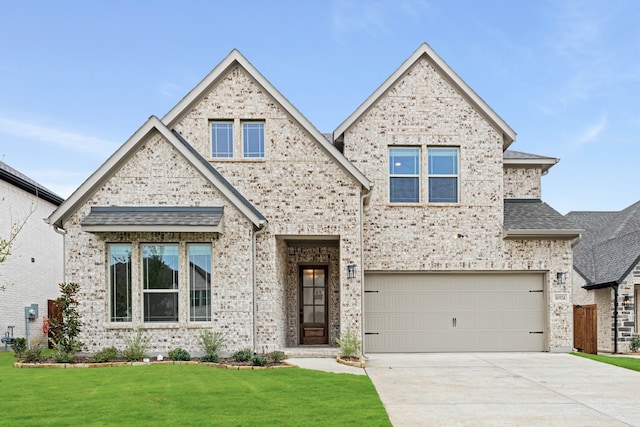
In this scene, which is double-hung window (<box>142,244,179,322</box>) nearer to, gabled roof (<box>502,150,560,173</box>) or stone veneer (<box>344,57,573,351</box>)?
stone veneer (<box>344,57,573,351</box>)

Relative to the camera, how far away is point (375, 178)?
15.3 m

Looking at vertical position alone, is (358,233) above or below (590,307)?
above

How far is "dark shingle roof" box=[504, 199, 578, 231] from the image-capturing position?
14961 mm

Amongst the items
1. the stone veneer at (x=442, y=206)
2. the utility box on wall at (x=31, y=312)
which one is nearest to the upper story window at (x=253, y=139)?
the stone veneer at (x=442, y=206)

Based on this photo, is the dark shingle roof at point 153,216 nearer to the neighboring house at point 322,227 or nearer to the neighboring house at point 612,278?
the neighboring house at point 322,227

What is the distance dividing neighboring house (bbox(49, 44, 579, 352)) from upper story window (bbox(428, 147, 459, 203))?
0.14 feet

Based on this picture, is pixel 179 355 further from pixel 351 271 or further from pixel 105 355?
pixel 351 271

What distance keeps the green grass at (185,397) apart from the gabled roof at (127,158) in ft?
12.7

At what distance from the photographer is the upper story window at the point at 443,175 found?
1543cm

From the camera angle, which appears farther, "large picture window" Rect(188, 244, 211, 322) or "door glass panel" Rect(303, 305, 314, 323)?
"door glass panel" Rect(303, 305, 314, 323)

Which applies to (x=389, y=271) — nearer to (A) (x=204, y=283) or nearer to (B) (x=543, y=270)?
(B) (x=543, y=270)

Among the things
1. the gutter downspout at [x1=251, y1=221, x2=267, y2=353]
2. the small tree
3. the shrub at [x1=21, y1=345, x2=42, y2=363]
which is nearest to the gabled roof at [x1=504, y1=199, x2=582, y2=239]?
the gutter downspout at [x1=251, y1=221, x2=267, y2=353]

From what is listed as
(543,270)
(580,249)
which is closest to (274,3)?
(543,270)

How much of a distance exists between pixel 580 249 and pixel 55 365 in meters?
21.6
